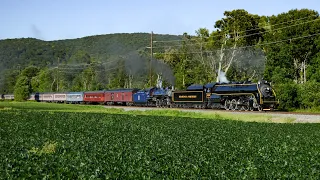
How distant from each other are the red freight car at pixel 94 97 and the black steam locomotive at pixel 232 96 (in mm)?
25461

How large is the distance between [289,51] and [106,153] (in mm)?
56258

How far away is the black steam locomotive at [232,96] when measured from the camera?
155 ft

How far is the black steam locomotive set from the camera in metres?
47.2

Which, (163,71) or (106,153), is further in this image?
(163,71)

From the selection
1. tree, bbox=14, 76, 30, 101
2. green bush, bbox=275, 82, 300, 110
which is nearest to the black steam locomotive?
green bush, bbox=275, 82, 300, 110

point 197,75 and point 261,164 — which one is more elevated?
point 197,75

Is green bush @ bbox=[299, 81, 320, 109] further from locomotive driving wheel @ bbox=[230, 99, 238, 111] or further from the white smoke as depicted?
the white smoke

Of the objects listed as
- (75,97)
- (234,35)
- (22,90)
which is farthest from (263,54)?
(22,90)

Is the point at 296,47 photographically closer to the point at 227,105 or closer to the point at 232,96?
the point at 227,105

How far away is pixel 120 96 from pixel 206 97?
23912mm

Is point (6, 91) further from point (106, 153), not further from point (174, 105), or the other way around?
point (106, 153)

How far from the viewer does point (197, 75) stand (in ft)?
263

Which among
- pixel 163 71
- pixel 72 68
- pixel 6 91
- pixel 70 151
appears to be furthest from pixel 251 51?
pixel 6 91

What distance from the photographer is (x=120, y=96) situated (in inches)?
2940
